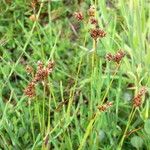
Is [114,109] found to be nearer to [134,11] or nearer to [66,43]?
[134,11]

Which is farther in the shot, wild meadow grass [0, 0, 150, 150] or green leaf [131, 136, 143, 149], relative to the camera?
green leaf [131, 136, 143, 149]

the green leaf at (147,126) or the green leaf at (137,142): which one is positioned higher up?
the green leaf at (147,126)

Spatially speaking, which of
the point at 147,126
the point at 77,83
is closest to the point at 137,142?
the point at 147,126

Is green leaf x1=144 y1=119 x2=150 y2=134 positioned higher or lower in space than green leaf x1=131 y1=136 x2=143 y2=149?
higher

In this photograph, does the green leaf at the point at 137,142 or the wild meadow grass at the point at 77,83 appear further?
the green leaf at the point at 137,142

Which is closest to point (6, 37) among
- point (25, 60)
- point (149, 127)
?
point (25, 60)
